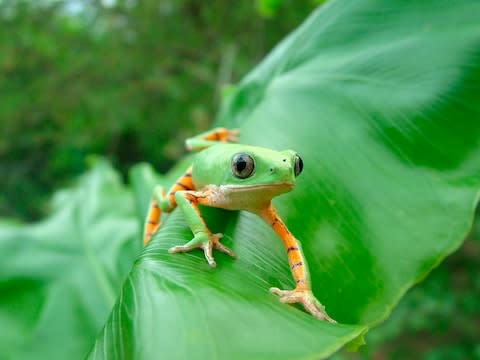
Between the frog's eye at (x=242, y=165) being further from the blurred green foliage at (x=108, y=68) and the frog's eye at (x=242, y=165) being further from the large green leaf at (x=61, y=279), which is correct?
the blurred green foliage at (x=108, y=68)

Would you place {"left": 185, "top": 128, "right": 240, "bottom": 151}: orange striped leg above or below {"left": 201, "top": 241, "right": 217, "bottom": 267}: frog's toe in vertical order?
above

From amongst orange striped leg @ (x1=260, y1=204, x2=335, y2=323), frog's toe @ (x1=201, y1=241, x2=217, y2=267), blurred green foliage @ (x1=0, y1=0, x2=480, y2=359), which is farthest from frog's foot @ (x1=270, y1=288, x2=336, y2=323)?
blurred green foliage @ (x1=0, y1=0, x2=480, y2=359)

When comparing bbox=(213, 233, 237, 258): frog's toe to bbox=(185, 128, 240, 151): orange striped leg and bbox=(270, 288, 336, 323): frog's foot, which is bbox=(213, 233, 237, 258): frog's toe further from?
bbox=(185, 128, 240, 151): orange striped leg

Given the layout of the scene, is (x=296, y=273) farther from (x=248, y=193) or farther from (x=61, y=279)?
(x=61, y=279)

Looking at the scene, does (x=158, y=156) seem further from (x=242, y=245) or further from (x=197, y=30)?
(x=242, y=245)

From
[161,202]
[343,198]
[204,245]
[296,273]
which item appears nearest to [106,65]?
[161,202]

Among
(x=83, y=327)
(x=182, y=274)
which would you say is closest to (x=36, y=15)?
(x=83, y=327)
